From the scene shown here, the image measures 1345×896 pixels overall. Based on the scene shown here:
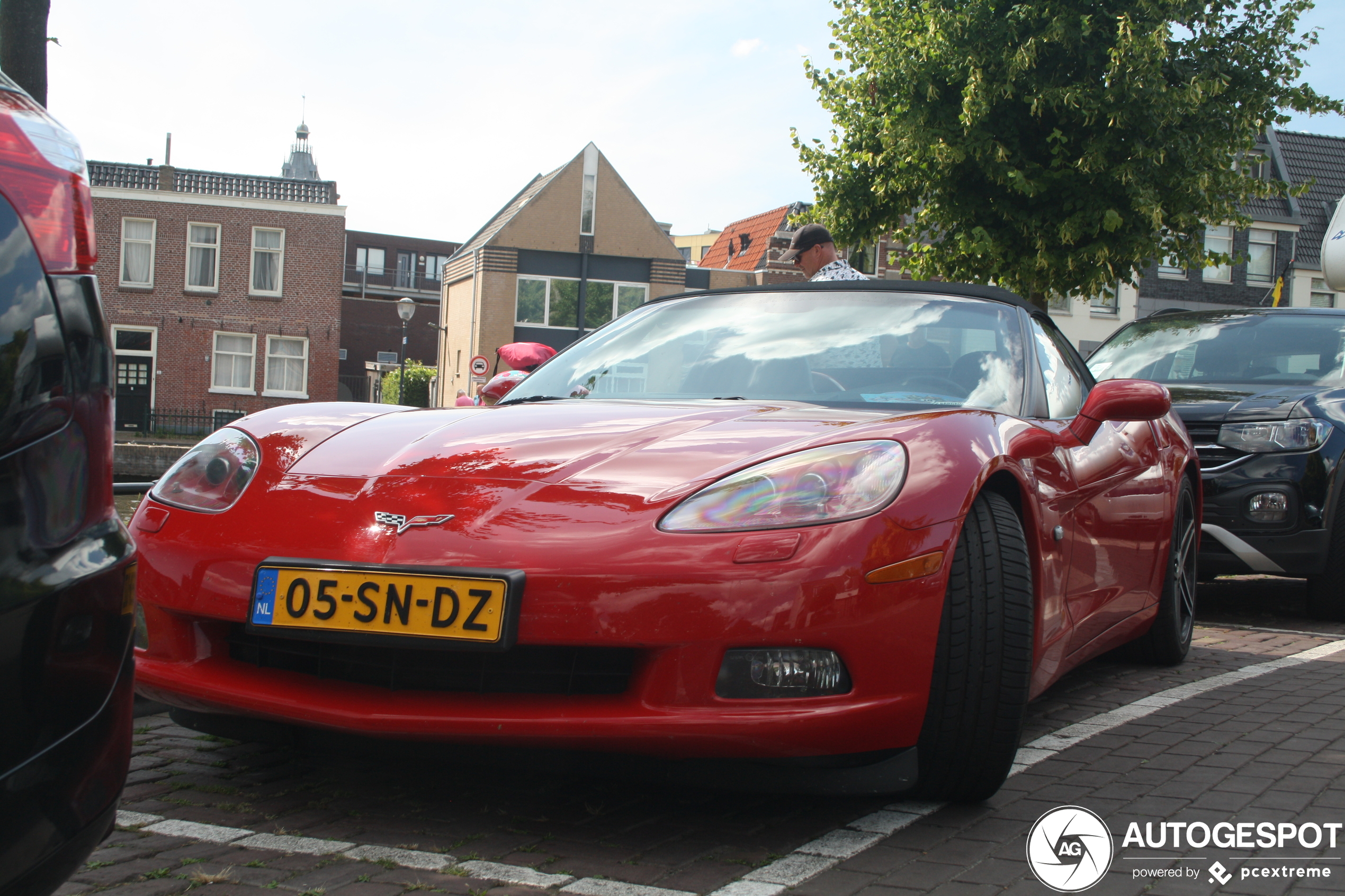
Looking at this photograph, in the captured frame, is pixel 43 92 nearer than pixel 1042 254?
Yes

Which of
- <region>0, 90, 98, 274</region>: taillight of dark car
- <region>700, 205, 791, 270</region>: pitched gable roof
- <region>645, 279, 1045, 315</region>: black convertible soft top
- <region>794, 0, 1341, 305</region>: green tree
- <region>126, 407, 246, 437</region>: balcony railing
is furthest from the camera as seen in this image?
<region>700, 205, 791, 270</region>: pitched gable roof

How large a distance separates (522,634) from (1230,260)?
1636cm

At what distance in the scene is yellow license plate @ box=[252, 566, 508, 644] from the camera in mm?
2293

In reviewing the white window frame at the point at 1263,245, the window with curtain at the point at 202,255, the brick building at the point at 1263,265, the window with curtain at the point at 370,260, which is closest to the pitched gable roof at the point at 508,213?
the window with curtain at the point at 202,255

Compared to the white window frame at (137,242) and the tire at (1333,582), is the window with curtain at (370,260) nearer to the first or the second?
the white window frame at (137,242)

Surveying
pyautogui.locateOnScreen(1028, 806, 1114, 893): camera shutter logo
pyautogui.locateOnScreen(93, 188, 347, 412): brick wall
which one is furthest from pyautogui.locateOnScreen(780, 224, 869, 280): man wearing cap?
pyautogui.locateOnScreen(93, 188, 347, 412): brick wall

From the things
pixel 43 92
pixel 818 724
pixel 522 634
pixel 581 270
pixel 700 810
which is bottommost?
pixel 700 810

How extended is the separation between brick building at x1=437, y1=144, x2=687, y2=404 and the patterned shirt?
34259 millimetres

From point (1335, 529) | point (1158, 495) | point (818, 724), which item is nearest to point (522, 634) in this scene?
point (818, 724)

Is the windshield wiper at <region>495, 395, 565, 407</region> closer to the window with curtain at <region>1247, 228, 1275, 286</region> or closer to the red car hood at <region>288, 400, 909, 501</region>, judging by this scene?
the red car hood at <region>288, 400, 909, 501</region>

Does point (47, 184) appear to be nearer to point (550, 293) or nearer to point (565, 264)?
point (550, 293)

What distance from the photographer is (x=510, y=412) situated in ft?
10.3

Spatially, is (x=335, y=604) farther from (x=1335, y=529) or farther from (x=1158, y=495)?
(x=1335, y=529)

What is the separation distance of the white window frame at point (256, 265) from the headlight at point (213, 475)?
129 ft
